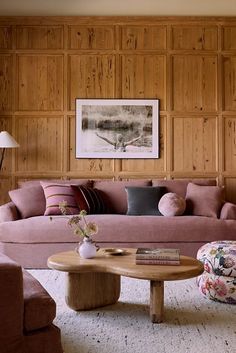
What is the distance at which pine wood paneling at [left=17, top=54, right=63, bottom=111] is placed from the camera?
17.9 feet

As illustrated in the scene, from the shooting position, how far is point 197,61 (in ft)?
17.9

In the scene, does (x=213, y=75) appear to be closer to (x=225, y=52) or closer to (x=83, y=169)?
(x=225, y=52)

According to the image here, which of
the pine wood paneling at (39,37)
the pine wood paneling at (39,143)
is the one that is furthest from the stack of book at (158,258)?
the pine wood paneling at (39,37)

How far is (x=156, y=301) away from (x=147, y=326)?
0.53 feet

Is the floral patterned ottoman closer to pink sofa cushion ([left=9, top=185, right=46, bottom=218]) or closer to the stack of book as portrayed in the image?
the stack of book

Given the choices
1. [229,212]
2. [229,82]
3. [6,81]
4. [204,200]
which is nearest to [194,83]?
[229,82]

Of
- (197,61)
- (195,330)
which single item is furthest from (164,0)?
(195,330)

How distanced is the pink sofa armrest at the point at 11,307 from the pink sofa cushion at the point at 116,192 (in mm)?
3060

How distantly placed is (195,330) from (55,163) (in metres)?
3.40

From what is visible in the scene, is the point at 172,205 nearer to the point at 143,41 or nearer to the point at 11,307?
the point at 143,41

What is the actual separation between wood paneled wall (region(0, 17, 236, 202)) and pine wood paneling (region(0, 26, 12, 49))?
0.01 metres

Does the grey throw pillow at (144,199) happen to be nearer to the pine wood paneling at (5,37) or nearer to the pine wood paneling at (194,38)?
the pine wood paneling at (194,38)

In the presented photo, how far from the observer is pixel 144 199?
4695 mm

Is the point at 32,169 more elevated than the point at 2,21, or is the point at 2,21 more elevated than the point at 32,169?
the point at 2,21
